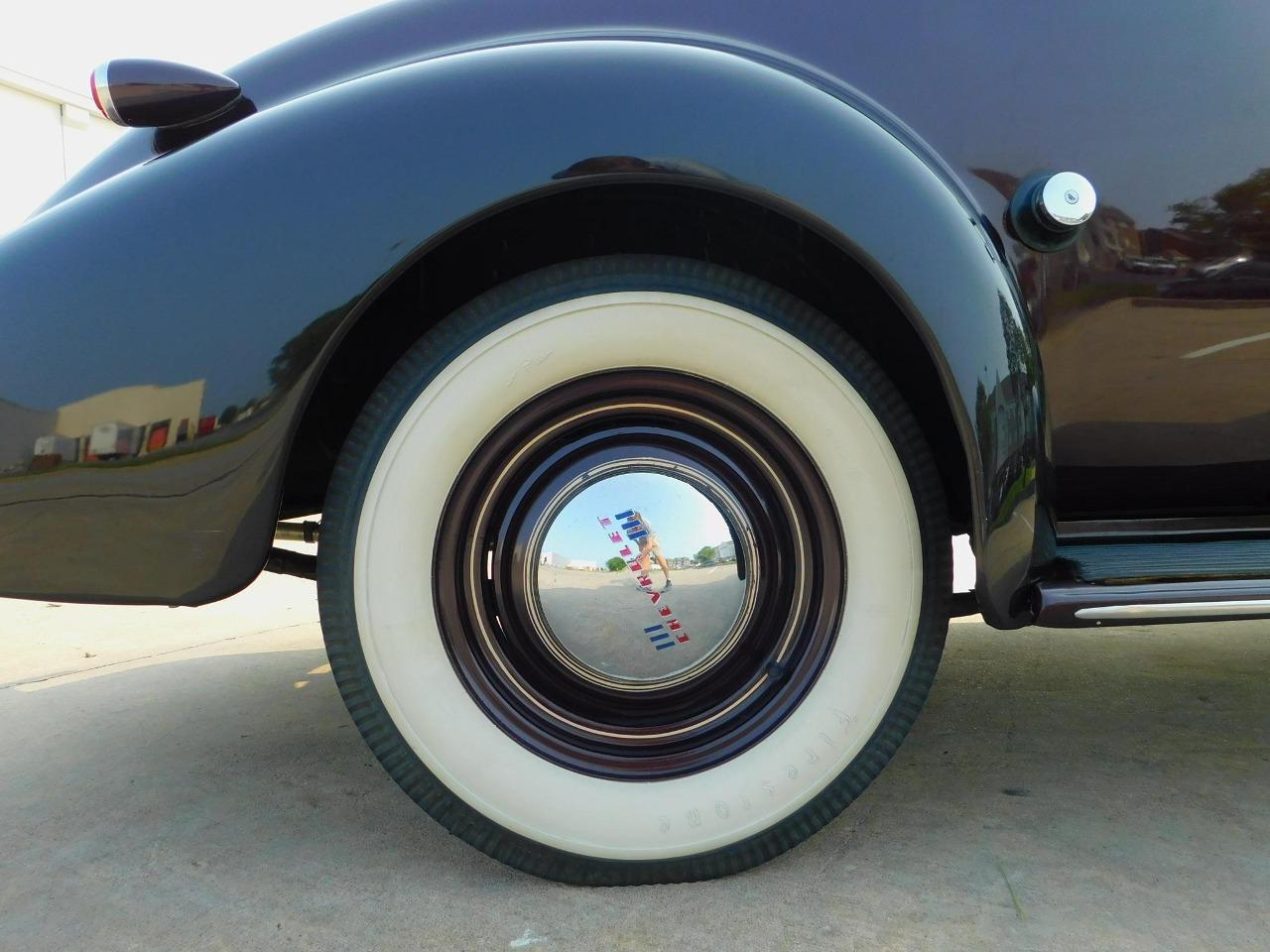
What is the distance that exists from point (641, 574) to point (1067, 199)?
703mm

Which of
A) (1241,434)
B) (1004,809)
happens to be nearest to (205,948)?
(1004,809)

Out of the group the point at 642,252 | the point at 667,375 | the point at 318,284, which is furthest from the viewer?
the point at 642,252

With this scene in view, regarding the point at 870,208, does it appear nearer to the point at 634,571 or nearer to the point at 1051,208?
the point at 1051,208

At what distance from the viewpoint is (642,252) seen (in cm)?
118

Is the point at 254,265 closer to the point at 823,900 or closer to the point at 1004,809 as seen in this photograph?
the point at 823,900

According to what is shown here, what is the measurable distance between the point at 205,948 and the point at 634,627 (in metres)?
0.57

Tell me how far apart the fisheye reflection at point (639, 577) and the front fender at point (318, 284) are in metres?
0.32

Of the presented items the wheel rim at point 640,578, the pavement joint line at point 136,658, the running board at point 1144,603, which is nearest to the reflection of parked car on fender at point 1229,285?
the running board at point 1144,603

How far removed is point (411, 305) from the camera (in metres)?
1.16

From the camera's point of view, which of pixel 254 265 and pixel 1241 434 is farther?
pixel 1241 434

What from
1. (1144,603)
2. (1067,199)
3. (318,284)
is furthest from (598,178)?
(1144,603)

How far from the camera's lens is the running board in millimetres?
967

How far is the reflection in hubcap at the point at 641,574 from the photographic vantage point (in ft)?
3.46

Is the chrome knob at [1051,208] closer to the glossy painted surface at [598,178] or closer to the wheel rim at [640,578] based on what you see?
the glossy painted surface at [598,178]
